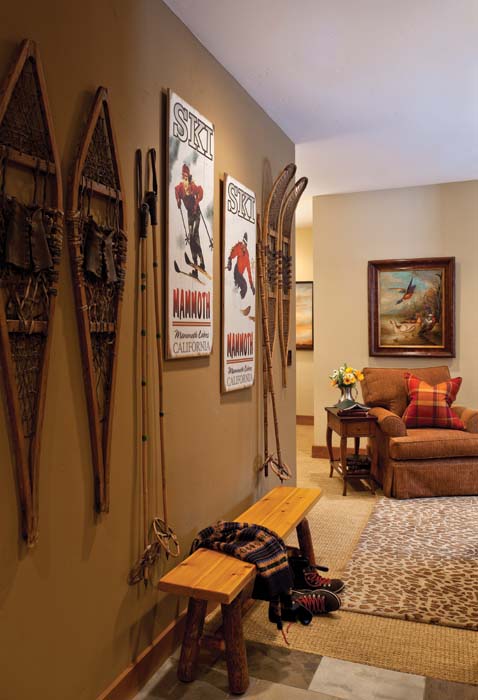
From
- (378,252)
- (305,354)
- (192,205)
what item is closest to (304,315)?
(305,354)

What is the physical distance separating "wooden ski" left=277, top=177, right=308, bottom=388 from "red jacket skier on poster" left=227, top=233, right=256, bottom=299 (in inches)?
21.0

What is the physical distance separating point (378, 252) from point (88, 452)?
14.8 feet

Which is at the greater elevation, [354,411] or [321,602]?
[354,411]

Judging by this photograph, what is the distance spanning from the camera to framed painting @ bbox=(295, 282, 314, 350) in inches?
332

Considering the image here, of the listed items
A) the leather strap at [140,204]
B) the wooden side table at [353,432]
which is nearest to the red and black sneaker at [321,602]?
the leather strap at [140,204]

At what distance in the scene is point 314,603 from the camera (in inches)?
112

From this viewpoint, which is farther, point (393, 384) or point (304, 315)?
point (304, 315)

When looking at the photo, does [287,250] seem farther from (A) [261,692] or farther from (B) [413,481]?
(A) [261,692]

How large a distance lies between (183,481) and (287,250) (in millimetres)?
2097

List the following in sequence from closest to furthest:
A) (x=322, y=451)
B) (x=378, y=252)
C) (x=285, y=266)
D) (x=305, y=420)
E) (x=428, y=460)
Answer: (x=285, y=266), (x=428, y=460), (x=378, y=252), (x=322, y=451), (x=305, y=420)

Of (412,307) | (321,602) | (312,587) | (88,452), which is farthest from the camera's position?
(412,307)

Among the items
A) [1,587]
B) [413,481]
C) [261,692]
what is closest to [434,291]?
[413,481]

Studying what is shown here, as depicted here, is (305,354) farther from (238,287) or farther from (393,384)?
(238,287)

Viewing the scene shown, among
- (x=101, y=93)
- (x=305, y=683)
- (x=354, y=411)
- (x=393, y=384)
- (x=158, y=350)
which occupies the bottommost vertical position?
(x=305, y=683)
